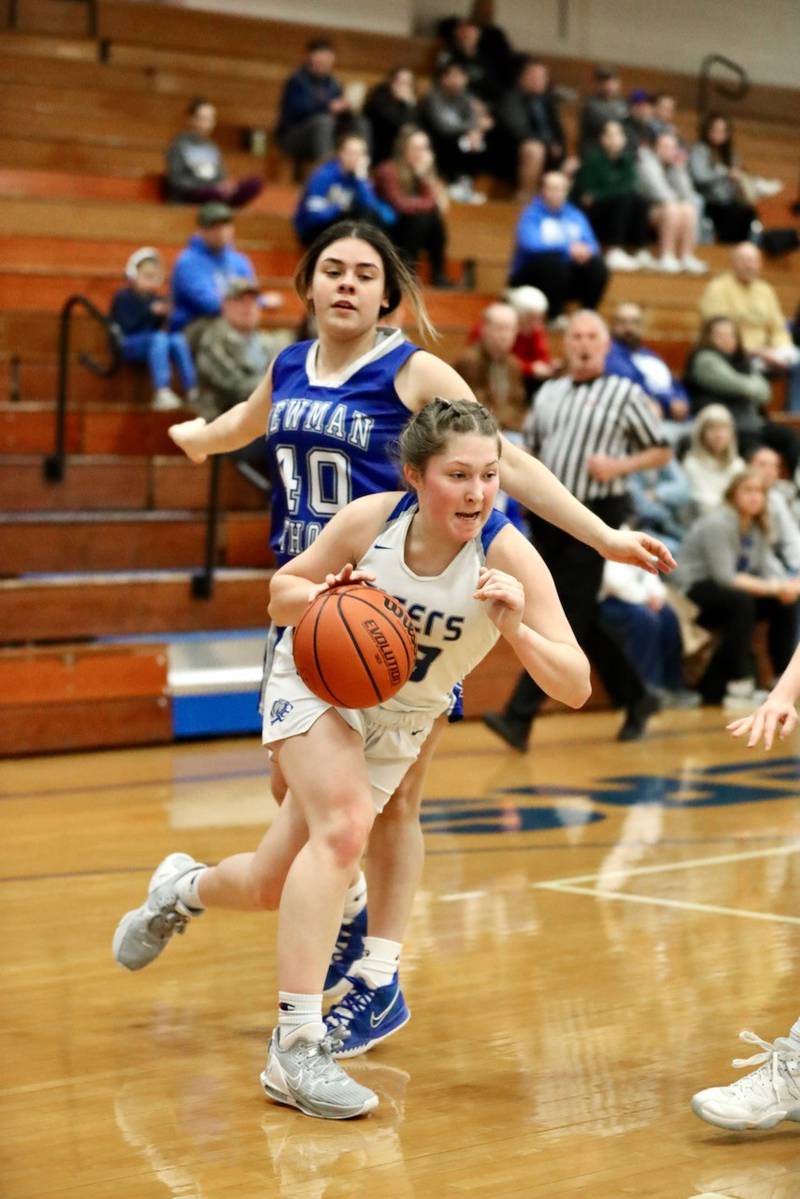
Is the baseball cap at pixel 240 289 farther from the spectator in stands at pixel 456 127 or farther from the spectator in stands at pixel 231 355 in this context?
the spectator in stands at pixel 456 127

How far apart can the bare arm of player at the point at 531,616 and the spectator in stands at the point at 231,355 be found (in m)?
6.80

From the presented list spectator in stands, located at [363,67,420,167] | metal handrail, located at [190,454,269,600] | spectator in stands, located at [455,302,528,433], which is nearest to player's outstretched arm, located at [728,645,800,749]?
metal handrail, located at [190,454,269,600]

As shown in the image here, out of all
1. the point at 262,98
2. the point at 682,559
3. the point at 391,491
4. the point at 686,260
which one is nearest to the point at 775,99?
the point at 686,260

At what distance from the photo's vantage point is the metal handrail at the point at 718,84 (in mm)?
18922

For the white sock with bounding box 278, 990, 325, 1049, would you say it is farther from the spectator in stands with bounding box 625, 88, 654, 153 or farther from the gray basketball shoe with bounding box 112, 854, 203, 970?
the spectator in stands with bounding box 625, 88, 654, 153

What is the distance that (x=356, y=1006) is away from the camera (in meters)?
4.05

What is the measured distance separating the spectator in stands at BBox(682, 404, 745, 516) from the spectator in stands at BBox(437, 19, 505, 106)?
17.7 ft

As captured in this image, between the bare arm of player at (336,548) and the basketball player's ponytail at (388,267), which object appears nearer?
the bare arm of player at (336,548)

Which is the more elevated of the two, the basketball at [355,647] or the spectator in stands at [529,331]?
the basketball at [355,647]

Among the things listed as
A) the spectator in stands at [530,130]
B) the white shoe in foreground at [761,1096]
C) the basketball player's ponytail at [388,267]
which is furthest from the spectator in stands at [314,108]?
the white shoe in foreground at [761,1096]

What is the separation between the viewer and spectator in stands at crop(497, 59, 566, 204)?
15.4 meters

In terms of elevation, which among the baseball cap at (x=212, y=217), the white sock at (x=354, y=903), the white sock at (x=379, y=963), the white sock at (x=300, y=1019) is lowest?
the white sock at (x=354, y=903)

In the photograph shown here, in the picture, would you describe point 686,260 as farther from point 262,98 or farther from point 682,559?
point 682,559

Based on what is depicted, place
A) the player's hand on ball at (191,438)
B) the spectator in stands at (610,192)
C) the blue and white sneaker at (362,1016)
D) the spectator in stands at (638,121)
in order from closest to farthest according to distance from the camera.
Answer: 1. the blue and white sneaker at (362,1016)
2. the player's hand on ball at (191,438)
3. the spectator in stands at (610,192)
4. the spectator in stands at (638,121)
